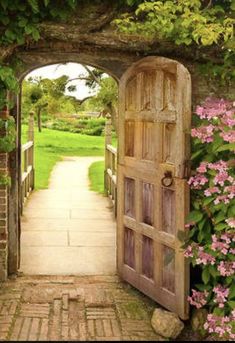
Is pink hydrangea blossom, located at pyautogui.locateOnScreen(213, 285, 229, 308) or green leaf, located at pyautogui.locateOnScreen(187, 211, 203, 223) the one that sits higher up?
green leaf, located at pyautogui.locateOnScreen(187, 211, 203, 223)

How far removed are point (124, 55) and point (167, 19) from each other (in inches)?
32.4

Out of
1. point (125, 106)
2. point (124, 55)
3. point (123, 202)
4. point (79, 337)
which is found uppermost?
point (124, 55)

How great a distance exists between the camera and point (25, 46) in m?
5.61

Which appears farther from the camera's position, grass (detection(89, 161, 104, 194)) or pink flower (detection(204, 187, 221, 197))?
grass (detection(89, 161, 104, 194))

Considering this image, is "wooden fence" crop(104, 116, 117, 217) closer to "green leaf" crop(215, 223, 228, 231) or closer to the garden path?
the garden path

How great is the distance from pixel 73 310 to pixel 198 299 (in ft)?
4.30

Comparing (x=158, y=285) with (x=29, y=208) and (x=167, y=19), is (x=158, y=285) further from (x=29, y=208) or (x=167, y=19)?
(x=29, y=208)

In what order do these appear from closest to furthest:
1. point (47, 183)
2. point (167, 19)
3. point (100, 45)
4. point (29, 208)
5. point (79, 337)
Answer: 1. point (79, 337)
2. point (167, 19)
3. point (100, 45)
4. point (29, 208)
5. point (47, 183)

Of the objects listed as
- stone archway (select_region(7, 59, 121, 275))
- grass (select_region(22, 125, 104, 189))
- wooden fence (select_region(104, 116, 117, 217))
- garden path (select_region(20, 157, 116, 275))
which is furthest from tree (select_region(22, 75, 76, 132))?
stone archway (select_region(7, 59, 121, 275))

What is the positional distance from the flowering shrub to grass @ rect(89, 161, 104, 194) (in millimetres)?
8437

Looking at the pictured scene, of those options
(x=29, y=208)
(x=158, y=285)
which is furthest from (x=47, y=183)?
(x=158, y=285)

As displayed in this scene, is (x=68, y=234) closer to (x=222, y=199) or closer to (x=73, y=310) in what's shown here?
(x=73, y=310)

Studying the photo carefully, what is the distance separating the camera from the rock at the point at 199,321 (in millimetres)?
4715

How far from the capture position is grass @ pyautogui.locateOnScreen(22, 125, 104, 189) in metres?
16.3
